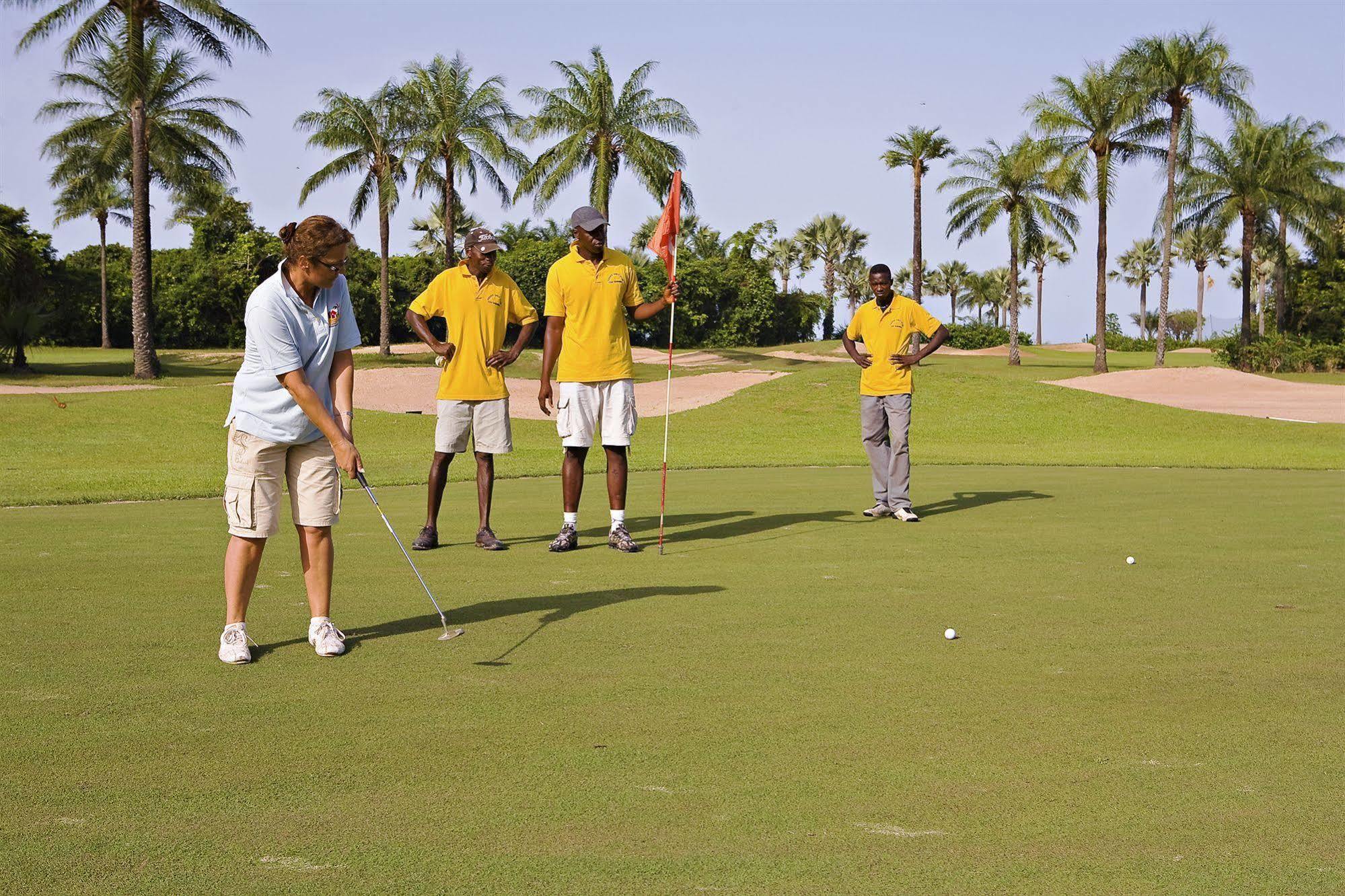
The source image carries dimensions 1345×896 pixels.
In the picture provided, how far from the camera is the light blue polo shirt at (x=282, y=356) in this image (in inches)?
226

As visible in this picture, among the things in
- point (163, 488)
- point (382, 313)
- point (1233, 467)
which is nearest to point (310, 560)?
point (163, 488)

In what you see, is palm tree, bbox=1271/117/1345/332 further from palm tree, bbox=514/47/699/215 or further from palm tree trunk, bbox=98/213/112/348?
palm tree trunk, bbox=98/213/112/348

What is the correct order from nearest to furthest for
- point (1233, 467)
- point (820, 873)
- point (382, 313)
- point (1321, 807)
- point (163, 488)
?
point (820, 873)
point (1321, 807)
point (163, 488)
point (1233, 467)
point (382, 313)

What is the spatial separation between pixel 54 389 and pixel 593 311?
25.9 metres

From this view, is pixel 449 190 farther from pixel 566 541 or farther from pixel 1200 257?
pixel 1200 257

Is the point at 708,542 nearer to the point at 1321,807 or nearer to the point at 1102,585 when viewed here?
the point at 1102,585

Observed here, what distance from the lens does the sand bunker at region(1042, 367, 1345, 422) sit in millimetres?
31938

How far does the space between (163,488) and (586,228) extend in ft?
24.3

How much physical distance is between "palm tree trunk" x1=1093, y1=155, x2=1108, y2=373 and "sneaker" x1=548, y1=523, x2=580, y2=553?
4661cm

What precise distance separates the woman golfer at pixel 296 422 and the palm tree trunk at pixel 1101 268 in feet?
164

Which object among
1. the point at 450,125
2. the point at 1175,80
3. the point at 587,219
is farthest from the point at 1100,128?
the point at 587,219

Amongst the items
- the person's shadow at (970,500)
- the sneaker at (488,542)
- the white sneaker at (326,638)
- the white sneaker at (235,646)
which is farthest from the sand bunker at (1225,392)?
the white sneaker at (235,646)

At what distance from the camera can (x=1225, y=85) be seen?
2069 inches

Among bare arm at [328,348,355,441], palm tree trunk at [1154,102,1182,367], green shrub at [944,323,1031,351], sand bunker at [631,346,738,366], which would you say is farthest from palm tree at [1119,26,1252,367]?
bare arm at [328,348,355,441]
